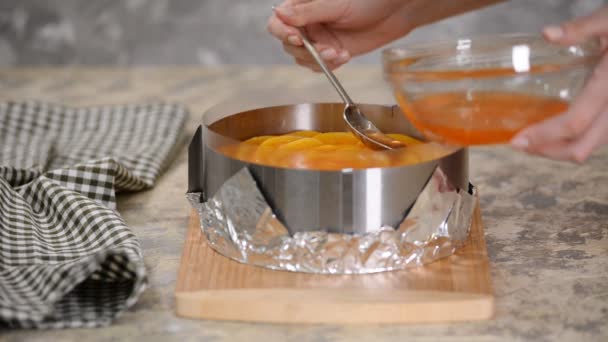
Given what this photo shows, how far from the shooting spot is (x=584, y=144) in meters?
0.88

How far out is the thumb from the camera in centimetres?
127

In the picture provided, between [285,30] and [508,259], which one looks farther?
[285,30]

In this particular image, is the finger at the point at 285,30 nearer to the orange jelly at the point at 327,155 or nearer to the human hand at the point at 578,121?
the orange jelly at the point at 327,155

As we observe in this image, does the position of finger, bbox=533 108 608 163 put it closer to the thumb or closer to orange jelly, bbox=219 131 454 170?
orange jelly, bbox=219 131 454 170

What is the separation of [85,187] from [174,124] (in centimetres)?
47

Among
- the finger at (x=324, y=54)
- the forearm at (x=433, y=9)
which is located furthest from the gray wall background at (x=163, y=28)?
the finger at (x=324, y=54)

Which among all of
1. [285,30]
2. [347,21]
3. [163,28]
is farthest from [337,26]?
[163,28]

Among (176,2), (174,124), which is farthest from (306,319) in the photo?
(176,2)

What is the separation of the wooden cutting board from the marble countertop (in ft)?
0.04

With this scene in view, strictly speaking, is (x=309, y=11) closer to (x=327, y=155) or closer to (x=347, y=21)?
(x=347, y=21)

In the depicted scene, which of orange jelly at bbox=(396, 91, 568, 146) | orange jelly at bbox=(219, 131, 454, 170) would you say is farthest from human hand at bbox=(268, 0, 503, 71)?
orange jelly at bbox=(396, 91, 568, 146)

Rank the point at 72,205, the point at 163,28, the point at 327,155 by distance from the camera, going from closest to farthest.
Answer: the point at 327,155 < the point at 72,205 < the point at 163,28

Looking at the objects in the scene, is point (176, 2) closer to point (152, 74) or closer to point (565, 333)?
point (152, 74)

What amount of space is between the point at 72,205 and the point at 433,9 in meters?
0.70
